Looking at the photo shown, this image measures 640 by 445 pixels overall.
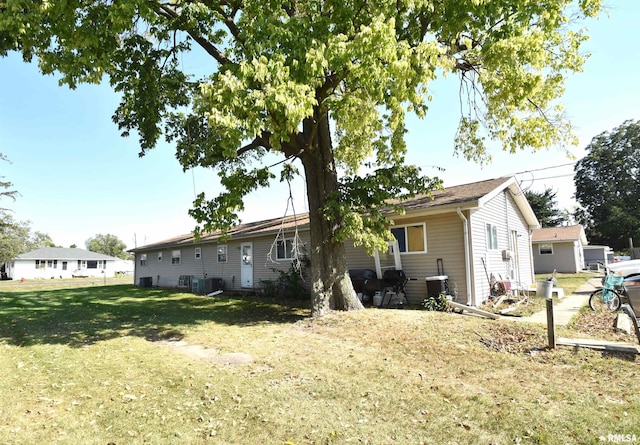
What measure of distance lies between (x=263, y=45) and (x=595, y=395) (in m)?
7.51

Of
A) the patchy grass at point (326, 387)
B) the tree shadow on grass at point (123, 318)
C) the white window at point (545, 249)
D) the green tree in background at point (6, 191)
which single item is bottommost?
the patchy grass at point (326, 387)

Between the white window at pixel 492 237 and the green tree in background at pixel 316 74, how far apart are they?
298 centimetres

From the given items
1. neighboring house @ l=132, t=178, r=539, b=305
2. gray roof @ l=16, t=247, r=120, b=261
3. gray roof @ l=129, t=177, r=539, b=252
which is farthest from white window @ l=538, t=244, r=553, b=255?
gray roof @ l=16, t=247, r=120, b=261

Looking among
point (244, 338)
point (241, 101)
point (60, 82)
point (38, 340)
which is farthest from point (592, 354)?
point (60, 82)

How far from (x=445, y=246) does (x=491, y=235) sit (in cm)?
272

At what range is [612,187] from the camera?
167 feet

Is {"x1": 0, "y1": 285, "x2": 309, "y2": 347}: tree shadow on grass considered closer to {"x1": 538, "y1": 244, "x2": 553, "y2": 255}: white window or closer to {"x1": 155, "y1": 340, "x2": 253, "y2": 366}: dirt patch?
{"x1": 155, "y1": 340, "x2": 253, "y2": 366}: dirt patch

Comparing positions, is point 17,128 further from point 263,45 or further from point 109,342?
point 263,45

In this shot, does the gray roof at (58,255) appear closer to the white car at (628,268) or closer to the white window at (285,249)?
the white window at (285,249)

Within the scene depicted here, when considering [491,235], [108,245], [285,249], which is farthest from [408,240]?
[108,245]

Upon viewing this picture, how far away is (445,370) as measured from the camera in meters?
5.46

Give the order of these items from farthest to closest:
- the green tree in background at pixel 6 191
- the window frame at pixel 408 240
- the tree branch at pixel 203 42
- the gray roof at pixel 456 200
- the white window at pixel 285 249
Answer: the green tree in background at pixel 6 191, the white window at pixel 285 249, the window frame at pixel 408 240, the gray roof at pixel 456 200, the tree branch at pixel 203 42

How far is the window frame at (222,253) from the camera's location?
19.1m

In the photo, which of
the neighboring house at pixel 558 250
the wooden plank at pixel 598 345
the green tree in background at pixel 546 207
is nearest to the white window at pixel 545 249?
the neighboring house at pixel 558 250
